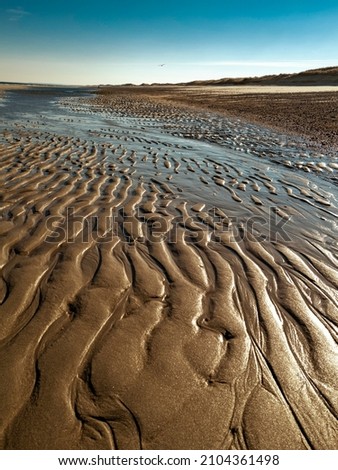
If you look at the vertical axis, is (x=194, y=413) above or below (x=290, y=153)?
above

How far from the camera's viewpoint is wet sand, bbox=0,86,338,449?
2064 mm

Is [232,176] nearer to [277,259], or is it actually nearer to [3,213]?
[277,259]

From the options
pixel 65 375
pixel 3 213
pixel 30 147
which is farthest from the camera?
pixel 30 147

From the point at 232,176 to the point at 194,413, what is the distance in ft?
20.1

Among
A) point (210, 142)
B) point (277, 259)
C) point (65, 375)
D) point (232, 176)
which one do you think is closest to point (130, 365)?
point (65, 375)

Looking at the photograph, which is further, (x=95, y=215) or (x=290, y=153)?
(x=290, y=153)

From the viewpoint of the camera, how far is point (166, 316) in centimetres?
296

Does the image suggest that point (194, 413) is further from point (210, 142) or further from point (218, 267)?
point (210, 142)

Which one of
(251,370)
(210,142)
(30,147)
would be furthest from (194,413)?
(210,142)

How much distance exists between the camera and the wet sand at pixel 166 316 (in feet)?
6.77

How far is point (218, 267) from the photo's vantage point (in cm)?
379

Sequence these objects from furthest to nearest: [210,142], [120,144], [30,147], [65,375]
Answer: [210,142], [120,144], [30,147], [65,375]

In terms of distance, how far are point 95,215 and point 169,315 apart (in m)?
2.62
